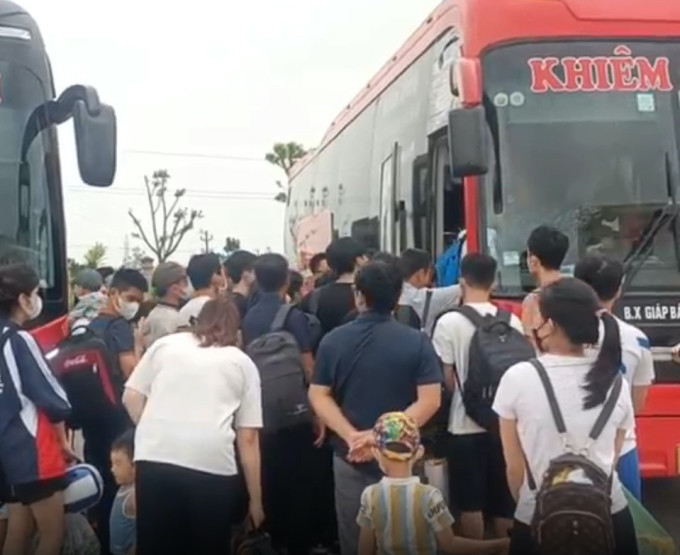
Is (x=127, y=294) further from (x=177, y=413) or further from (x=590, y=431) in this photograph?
(x=590, y=431)

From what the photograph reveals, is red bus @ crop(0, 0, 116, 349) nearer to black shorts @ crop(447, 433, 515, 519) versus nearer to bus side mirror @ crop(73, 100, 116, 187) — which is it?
bus side mirror @ crop(73, 100, 116, 187)

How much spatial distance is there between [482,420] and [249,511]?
1204 millimetres

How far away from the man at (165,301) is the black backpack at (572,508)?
328 centimetres

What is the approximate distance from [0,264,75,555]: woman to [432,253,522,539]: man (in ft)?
6.08

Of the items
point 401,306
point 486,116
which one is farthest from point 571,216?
point 401,306

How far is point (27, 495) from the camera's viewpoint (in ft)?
16.0

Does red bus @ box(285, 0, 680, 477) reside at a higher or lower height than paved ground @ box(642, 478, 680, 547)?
higher

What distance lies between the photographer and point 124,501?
219 inches

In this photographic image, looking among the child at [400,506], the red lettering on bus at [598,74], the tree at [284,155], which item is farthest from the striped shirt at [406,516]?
the tree at [284,155]

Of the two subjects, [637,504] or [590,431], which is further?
[637,504]

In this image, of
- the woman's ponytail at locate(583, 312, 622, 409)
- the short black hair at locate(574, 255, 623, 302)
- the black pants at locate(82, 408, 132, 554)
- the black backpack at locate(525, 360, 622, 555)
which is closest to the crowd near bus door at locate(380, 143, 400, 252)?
the black pants at locate(82, 408, 132, 554)

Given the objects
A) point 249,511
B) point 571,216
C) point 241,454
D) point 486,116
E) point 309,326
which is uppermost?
point 486,116

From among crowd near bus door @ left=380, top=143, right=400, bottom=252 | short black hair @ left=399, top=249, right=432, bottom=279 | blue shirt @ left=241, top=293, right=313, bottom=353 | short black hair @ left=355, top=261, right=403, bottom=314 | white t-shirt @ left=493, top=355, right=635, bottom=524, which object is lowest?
white t-shirt @ left=493, top=355, right=635, bottom=524

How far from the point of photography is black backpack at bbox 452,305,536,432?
529cm
